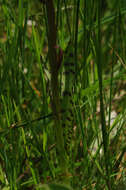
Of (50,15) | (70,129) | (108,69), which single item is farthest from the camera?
(108,69)

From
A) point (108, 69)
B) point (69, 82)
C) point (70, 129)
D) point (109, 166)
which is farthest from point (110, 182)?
point (108, 69)

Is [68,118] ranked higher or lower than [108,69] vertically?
higher

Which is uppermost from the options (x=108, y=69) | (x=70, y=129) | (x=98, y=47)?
(x=98, y=47)

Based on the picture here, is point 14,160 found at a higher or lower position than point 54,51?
lower

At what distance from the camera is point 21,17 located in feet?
2.42

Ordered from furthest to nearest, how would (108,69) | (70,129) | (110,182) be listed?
(108,69)
(70,129)
(110,182)

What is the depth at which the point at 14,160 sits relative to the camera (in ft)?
2.49

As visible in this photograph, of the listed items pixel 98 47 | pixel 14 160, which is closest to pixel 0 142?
pixel 14 160

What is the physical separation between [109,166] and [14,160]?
0.28 meters

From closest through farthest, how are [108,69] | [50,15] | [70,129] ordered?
[50,15] → [70,129] → [108,69]

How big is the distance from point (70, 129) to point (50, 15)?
426 millimetres

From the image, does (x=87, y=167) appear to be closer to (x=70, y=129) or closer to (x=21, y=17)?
(x=70, y=129)

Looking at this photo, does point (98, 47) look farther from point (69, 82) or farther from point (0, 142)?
point (0, 142)

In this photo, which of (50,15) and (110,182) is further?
(110,182)
